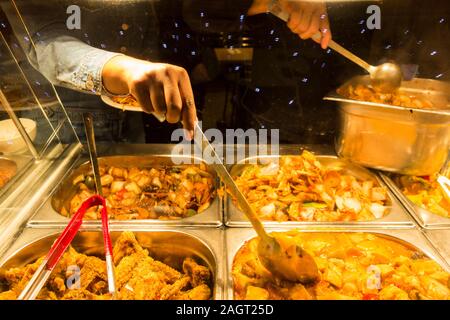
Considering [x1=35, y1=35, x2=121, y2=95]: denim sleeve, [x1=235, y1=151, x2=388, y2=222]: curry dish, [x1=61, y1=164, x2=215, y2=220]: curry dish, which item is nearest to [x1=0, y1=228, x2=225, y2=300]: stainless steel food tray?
[x1=61, y1=164, x2=215, y2=220]: curry dish

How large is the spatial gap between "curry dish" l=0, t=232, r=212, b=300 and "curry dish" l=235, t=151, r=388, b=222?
0.57m

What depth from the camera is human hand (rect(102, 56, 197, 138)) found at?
1.43 metres

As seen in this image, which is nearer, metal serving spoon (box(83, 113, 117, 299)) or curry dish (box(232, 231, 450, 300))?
metal serving spoon (box(83, 113, 117, 299))

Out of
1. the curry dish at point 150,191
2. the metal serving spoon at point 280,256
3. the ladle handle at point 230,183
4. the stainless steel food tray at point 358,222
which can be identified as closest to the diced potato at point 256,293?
the metal serving spoon at point 280,256

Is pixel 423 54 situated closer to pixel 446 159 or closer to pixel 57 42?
pixel 446 159

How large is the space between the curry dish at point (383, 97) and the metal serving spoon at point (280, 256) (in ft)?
3.90

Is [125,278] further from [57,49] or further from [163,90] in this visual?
[57,49]

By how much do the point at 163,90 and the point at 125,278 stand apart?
909 mm

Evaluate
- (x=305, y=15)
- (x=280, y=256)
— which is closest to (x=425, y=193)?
(x=280, y=256)

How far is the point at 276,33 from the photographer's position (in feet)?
8.57

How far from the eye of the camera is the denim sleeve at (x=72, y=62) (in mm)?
1689

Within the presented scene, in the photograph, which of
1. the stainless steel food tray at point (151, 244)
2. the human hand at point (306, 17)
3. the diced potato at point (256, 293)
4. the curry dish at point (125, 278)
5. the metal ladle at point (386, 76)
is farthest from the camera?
the metal ladle at point (386, 76)

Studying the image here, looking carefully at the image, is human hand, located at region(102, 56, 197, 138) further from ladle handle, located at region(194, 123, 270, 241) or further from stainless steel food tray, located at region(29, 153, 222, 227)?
stainless steel food tray, located at region(29, 153, 222, 227)

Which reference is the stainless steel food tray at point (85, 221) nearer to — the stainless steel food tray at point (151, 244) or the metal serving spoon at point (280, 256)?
the stainless steel food tray at point (151, 244)
